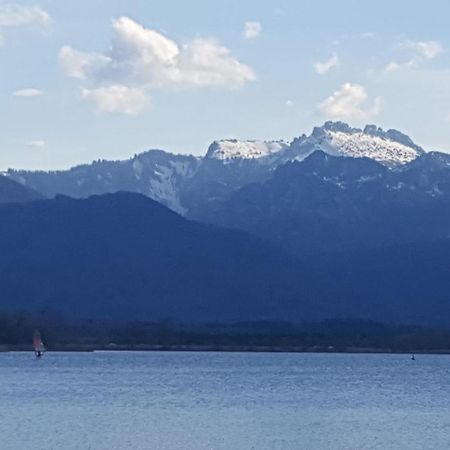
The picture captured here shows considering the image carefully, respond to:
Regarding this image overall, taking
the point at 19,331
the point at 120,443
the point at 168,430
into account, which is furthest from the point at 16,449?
the point at 19,331

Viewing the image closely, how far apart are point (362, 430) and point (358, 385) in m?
41.1

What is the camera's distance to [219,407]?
3706 inches

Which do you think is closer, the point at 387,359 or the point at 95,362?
the point at 95,362

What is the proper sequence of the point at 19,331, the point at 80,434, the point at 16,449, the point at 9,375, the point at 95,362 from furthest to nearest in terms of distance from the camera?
1. the point at 19,331
2. the point at 95,362
3. the point at 9,375
4. the point at 80,434
5. the point at 16,449

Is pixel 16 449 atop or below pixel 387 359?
below

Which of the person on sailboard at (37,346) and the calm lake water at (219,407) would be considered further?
the person on sailboard at (37,346)

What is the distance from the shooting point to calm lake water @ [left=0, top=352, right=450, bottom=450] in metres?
75.1

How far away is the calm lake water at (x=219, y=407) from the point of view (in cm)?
7512

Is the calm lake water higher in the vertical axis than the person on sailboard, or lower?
lower

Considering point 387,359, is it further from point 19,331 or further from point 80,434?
point 80,434

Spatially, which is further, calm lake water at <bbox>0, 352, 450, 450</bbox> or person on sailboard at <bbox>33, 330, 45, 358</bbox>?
person on sailboard at <bbox>33, 330, 45, 358</bbox>

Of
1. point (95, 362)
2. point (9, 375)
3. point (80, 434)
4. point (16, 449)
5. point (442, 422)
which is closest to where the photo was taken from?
point (16, 449)

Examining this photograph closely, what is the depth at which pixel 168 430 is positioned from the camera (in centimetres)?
7856

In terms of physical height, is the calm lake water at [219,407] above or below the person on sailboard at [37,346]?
below
